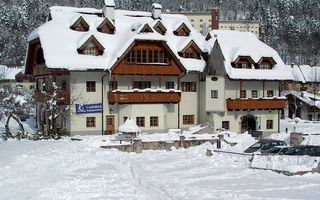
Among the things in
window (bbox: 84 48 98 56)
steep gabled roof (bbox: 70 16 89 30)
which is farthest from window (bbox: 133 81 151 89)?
steep gabled roof (bbox: 70 16 89 30)

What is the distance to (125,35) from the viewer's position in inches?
1483

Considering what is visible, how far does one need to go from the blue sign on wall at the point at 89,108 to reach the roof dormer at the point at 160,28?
9.43 meters

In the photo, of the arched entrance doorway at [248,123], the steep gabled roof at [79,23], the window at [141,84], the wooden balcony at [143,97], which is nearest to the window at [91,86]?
the wooden balcony at [143,97]

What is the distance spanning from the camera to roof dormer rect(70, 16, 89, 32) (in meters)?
36.3

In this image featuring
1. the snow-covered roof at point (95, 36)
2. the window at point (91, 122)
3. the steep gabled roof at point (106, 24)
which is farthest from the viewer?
the steep gabled roof at point (106, 24)

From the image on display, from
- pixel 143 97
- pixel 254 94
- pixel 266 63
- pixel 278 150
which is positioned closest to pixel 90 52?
pixel 143 97

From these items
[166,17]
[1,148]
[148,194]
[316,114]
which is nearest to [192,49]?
[166,17]

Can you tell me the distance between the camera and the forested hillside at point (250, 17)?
92.9 meters

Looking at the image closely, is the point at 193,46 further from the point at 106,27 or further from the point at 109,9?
the point at 109,9

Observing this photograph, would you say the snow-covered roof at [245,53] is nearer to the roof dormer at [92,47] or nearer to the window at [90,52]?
the roof dormer at [92,47]

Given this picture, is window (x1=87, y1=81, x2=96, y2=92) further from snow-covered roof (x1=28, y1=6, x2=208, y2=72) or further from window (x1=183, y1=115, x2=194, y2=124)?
window (x1=183, y1=115, x2=194, y2=124)

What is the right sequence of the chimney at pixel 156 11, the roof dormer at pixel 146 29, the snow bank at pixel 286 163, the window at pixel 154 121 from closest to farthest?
the snow bank at pixel 286 163 → the roof dormer at pixel 146 29 → the window at pixel 154 121 → the chimney at pixel 156 11

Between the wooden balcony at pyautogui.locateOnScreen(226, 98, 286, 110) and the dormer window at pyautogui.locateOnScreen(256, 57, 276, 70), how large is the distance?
341cm

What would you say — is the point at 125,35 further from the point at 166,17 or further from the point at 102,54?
the point at 166,17
